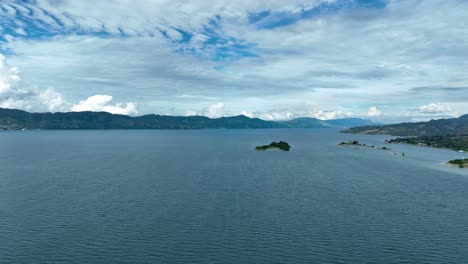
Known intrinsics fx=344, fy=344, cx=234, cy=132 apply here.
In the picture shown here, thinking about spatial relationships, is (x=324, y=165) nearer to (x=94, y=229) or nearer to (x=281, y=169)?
(x=281, y=169)

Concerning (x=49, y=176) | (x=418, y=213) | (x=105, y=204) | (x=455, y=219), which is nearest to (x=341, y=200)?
(x=418, y=213)

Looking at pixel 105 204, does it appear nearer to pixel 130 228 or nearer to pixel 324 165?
pixel 130 228

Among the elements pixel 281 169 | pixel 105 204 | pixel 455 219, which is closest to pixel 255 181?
pixel 281 169

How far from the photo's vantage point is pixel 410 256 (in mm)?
64125

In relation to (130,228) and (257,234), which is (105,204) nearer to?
(130,228)

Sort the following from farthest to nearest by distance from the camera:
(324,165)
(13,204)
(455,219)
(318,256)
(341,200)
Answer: (324,165)
(341,200)
(13,204)
(455,219)
(318,256)

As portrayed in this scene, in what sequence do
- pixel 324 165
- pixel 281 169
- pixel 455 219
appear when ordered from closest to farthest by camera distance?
pixel 455 219 → pixel 281 169 → pixel 324 165

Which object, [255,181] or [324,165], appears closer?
[255,181]

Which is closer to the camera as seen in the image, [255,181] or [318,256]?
[318,256]

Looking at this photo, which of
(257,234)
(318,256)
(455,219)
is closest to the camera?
(318,256)

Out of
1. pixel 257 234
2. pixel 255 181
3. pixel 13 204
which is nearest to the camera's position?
pixel 257 234

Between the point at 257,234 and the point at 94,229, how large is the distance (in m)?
36.3

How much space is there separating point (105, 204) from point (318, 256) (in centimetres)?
6272

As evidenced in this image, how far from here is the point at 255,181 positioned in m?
141
